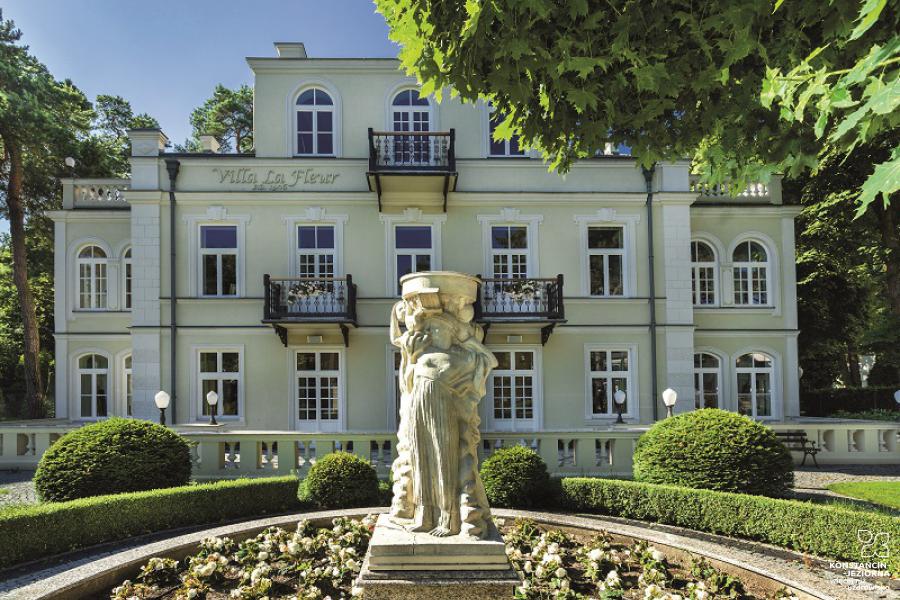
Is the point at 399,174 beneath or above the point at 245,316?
above

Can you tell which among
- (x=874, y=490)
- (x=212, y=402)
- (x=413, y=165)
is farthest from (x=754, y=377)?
(x=212, y=402)

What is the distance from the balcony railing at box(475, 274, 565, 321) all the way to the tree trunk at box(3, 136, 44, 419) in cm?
1712

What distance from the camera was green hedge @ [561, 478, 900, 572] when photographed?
6703mm

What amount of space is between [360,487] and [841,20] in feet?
26.9

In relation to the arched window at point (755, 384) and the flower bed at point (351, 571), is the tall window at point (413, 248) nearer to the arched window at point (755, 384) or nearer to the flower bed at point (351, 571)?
the arched window at point (755, 384)

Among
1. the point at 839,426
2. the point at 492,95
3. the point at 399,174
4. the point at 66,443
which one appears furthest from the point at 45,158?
the point at 839,426

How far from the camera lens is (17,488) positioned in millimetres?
11367

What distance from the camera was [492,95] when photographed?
22.1 feet

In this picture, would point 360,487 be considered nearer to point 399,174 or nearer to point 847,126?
point 847,126

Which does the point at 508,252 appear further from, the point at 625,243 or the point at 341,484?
the point at 341,484

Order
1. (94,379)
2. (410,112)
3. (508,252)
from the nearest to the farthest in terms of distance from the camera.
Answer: (508,252) < (410,112) < (94,379)

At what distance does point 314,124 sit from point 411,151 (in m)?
3.46

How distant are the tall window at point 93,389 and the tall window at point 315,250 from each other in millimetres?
7657

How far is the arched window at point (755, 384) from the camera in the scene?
18.6 metres
